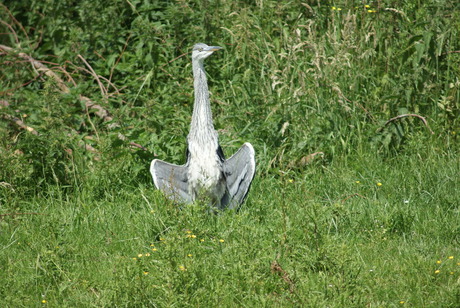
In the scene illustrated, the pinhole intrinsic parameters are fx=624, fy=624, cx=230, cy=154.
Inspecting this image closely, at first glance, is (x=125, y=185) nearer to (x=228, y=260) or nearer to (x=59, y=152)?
(x=59, y=152)

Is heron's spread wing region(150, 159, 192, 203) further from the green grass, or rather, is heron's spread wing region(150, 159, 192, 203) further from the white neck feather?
the white neck feather

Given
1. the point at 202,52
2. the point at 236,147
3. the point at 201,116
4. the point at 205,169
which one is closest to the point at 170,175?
the point at 205,169

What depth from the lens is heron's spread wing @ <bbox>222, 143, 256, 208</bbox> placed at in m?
5.37

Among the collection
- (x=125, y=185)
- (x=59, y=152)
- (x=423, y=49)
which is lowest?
(x=125, y=185)

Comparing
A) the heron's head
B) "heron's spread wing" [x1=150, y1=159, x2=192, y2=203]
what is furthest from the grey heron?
the heron's head

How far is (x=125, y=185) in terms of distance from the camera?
19.2 feet

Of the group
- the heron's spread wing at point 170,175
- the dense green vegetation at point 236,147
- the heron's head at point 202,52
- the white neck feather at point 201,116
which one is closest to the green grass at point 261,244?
the dense green vegetation at point 236,147

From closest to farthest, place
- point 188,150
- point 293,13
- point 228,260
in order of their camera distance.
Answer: point 228,260, point 188,150, point 293,13

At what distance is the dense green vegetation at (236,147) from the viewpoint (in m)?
3.93

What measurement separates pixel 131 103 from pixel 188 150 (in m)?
1.80

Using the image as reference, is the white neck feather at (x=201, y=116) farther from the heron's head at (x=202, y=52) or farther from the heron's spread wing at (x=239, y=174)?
the heron's spread wing at (x=239, y=174)

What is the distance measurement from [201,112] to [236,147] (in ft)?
2.88

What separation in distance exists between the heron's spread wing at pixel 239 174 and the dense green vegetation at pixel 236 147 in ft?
0.49

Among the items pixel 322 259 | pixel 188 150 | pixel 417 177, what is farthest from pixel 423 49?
pixel 322 259
